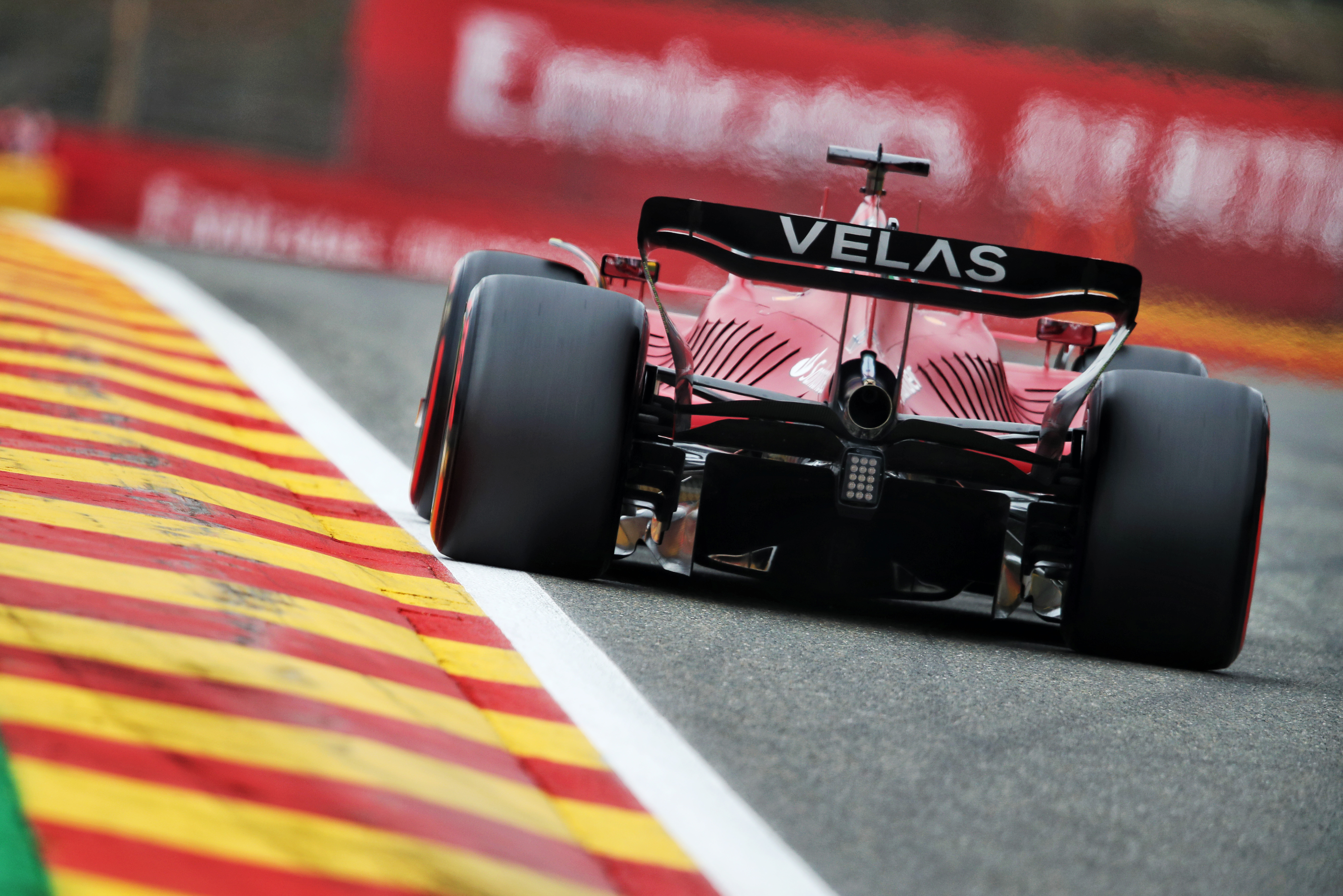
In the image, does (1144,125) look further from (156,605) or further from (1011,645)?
(156,605)

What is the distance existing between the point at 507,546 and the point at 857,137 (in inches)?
523

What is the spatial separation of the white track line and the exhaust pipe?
33.6 inches

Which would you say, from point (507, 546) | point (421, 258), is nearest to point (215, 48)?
point (421, 258)

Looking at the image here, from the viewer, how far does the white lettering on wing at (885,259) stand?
374 centimetres

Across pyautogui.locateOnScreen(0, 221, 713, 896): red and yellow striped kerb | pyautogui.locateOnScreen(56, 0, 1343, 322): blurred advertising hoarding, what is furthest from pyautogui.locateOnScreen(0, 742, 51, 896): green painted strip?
pyautogui.locateOnScreen(56, 0, 1343, 322): blurred advertising hoarding

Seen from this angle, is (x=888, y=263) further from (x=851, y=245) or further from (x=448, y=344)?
(x=448, y=344)

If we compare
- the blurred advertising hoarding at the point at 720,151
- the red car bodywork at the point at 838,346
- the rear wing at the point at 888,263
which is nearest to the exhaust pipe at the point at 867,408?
the rear wing at the point at 888,263

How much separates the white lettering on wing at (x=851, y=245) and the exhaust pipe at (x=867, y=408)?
339 millimetres

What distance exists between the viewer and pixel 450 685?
118 inches

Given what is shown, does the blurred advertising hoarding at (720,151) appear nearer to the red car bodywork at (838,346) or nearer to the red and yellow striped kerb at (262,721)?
the red car bodywork at (838,346)

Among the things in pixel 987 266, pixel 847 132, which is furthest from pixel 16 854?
pixel 847 132

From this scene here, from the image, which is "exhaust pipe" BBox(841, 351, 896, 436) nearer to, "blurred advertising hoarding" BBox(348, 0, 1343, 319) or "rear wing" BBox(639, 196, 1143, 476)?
"rear wing" BBox(639, 196, 1143, 476)

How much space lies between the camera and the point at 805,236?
3754 mm

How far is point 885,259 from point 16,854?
2.40 m
